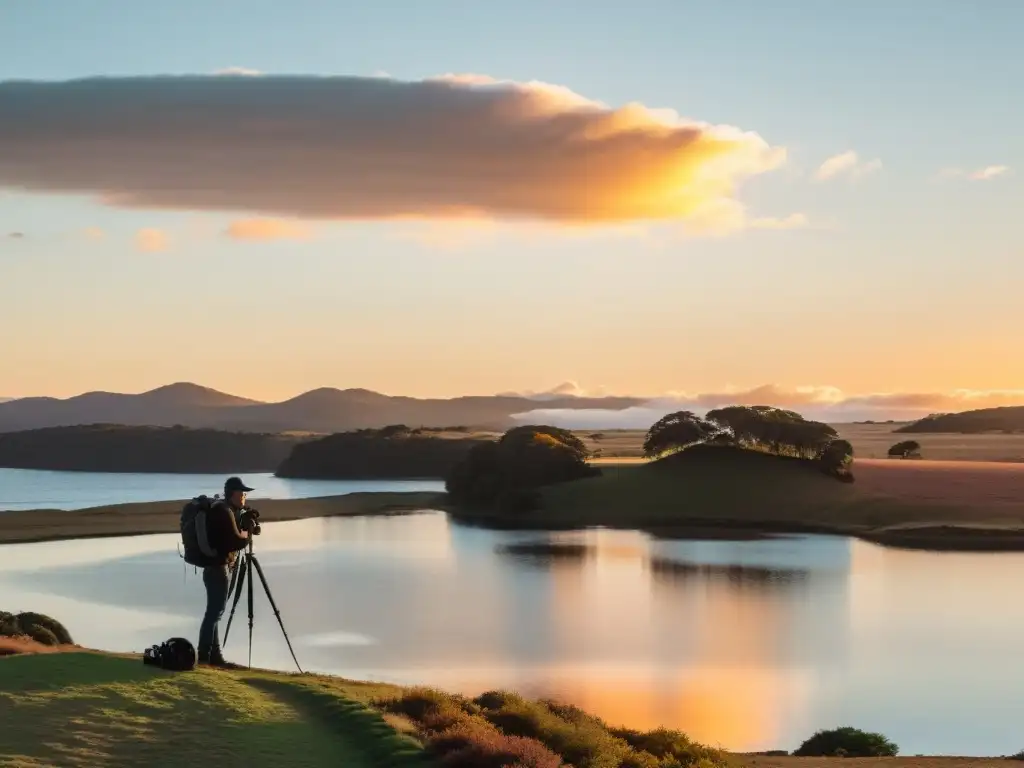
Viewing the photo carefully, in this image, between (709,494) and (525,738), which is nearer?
(525,738)

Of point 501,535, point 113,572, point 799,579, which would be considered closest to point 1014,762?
point 799,579

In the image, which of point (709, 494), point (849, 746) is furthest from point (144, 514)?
point (849, 746)

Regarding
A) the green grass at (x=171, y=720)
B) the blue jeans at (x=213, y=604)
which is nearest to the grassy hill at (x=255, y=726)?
the green grass at (x=171, y=720)

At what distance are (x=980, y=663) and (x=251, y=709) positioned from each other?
85.5 feet

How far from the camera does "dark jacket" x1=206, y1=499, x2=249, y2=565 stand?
1634 cm

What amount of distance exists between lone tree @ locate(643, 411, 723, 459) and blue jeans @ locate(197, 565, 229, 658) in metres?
94.9

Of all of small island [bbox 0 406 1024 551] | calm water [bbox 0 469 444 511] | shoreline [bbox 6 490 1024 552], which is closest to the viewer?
shoreline [bbox 6 490 1024 552]

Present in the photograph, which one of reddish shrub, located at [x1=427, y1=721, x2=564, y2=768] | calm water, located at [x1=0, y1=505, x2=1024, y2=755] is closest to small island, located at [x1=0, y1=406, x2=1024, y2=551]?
calm water, located at [x1=0, y1=505, x2=1024, y2=755]

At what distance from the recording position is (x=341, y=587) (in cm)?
4881

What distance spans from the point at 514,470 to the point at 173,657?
90.9 m

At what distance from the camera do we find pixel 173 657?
15359mm

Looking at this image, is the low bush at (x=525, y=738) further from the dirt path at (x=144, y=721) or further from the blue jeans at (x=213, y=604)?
the blue jeans at (x=213, y=604)

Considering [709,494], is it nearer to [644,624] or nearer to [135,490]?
[644,624]

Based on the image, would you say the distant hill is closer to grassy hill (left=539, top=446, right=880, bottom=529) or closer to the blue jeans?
grassy hill (left=539, top=446, right=880, bottom=529)
